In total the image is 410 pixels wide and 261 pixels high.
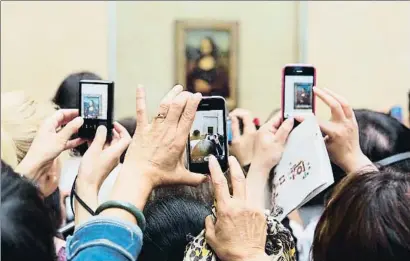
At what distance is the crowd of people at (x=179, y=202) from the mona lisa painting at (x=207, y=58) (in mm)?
2820

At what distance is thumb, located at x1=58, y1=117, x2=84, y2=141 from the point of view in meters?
1.23

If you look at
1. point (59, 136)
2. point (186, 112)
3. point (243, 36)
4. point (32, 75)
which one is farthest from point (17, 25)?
point (186, 112)

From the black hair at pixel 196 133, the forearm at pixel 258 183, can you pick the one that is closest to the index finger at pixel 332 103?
the forearm at pixel 258 183

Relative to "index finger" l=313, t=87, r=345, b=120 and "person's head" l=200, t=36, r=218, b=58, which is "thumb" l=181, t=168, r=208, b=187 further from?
"person's head" l=200, t=36, r=218, b=58

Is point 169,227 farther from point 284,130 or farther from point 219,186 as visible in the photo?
point 284,130

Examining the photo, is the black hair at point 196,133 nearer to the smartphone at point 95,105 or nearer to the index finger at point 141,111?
the index finger at point 141,111

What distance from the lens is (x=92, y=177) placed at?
1157 millimetres

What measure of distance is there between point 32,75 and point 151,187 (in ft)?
10.3

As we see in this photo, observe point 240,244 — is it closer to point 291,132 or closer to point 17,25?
point 291,132

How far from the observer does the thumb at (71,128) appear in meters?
1.23

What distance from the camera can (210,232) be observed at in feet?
3.17

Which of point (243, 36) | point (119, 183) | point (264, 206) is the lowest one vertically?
point (264, 206)

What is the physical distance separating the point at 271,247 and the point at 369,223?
0.51 ft

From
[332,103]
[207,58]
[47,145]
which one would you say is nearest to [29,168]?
[47,145]
